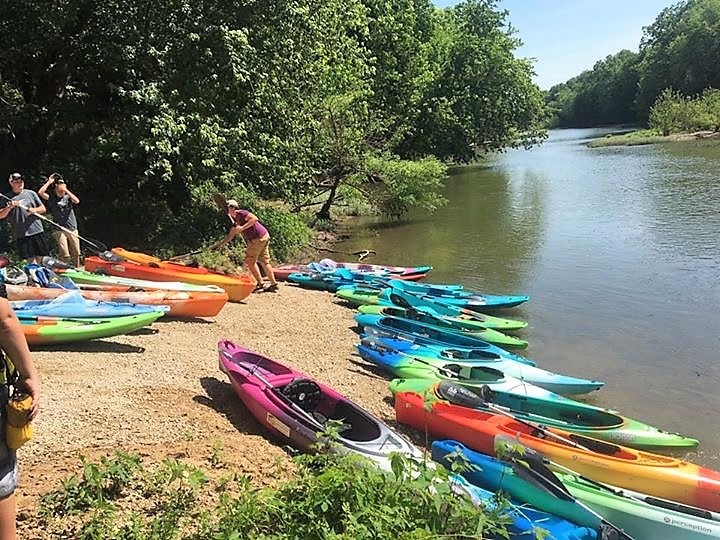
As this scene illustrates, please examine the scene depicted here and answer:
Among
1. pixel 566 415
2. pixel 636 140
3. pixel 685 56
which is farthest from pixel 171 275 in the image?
pixel 685 56

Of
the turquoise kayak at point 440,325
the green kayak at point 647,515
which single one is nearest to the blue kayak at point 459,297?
the turquoise kayak at point 440,325

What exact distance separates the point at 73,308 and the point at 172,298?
1.61m

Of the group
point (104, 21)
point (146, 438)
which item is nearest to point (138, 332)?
point (146, 438)

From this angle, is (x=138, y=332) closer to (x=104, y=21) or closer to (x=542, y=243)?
(x=104, y=21)

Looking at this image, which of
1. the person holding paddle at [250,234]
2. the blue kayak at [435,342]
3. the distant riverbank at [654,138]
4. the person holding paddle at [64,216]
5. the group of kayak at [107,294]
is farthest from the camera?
the distant riverbank at [654,138]

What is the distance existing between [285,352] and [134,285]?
2575 millimetres

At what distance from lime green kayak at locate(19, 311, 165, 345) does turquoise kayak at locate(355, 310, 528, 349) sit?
3.85 meters

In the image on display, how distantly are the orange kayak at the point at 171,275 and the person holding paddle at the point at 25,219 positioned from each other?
0.97 metres

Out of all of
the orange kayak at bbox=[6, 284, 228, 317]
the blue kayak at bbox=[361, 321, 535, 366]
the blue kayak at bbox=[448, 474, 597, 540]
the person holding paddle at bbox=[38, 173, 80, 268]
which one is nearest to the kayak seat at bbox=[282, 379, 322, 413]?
the blue kayak at bbox=[448, 474, 597, 540]

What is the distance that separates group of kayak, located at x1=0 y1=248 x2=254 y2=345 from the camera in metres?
7.21

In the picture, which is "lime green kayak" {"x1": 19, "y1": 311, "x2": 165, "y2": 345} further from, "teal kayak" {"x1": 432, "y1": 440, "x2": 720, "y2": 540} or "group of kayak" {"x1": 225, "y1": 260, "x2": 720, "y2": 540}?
"teal kayak" {"x1": 432, "y1": 440, "x2": 720, "y2": 540}

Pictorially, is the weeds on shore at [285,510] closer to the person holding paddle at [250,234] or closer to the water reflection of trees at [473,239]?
the person holding paddle at [250,234]

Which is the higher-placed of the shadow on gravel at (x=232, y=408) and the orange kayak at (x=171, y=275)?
the orange kayak at (x=171, y=275)

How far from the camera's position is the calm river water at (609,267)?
8758mm
